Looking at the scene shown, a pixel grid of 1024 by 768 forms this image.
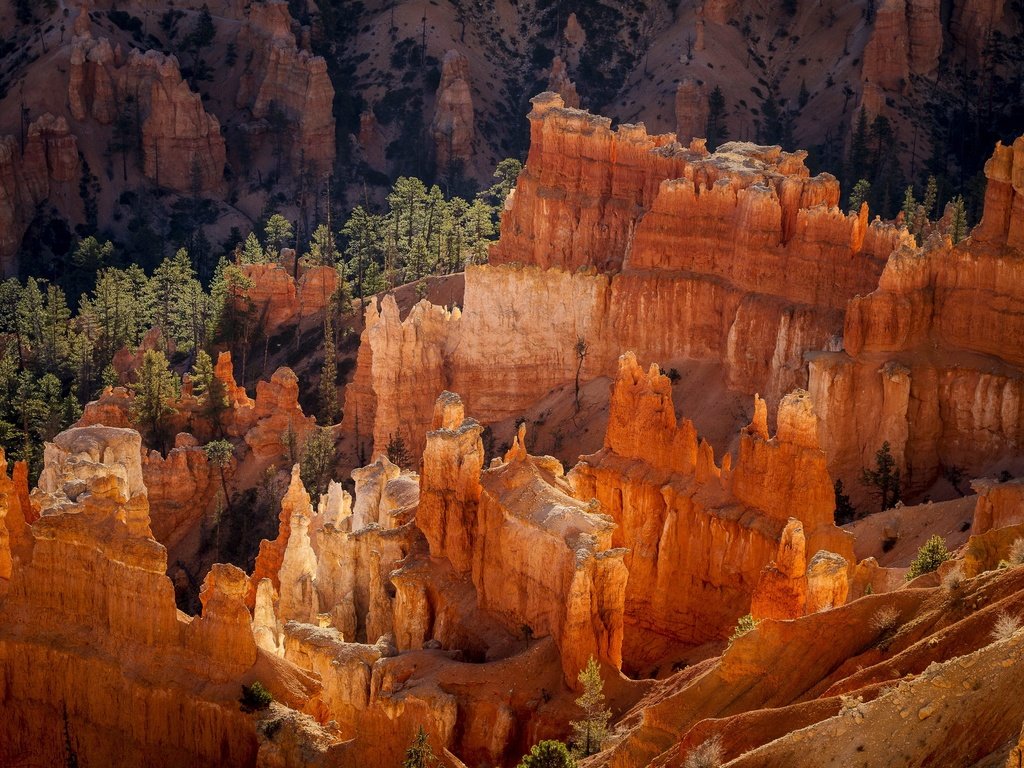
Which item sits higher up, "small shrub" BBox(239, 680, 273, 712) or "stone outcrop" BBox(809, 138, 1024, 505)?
"stone outcrop" BBox(809, 138, 1024, 505)

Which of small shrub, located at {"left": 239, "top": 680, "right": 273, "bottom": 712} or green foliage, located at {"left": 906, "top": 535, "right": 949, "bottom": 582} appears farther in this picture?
green foliage, located at {"left": 906, "top": 535, "right": 949, "bottom": 582}

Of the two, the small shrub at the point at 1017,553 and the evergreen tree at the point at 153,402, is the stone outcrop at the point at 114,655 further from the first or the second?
the evergreen tree at the point at 153,402

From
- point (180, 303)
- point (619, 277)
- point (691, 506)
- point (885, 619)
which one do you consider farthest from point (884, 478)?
point (180, 303)

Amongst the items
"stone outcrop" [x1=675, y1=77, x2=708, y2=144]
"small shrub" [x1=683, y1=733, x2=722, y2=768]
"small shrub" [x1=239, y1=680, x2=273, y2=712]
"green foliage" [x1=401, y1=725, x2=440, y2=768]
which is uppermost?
"small shrub" [x1=683, y1=733, x2=722, y2=768]

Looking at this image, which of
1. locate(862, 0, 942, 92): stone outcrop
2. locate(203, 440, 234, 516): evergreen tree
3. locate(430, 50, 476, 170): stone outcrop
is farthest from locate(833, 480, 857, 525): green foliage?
locate(430, 50, 476, 170): stone outcrop

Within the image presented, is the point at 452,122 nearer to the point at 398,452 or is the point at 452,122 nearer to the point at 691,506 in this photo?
the point at 398,452

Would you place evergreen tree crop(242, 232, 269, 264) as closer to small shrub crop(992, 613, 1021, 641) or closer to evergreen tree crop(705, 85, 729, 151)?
evergreen tree crop(705, 85, 729, 151)
